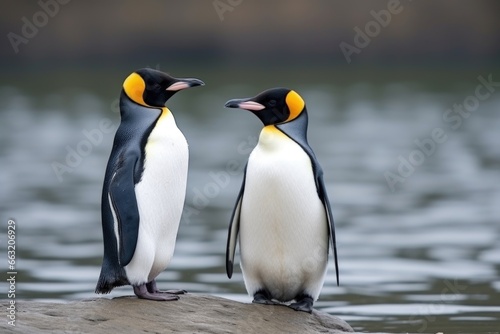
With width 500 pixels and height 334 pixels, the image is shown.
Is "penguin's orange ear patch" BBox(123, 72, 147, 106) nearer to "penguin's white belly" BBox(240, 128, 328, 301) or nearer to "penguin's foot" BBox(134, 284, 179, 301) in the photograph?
"penguin's white belly" BBox(240, 128, 328, 301)

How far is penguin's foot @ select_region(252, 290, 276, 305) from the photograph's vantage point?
20.7ft

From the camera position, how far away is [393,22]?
Result: 35.9m

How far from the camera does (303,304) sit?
6.25 m

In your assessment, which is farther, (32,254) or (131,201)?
(32,254)

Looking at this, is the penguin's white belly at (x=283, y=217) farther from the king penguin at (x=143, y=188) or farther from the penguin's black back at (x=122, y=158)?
the penguin's black back at (x=122, y=158)

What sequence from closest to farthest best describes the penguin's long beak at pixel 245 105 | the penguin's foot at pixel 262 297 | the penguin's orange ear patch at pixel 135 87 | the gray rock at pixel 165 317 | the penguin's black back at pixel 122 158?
the gray rock at pixel 165 317 < the penguin's black back at pixel 122 158 < the penguin's orange ear patch at pixel 135 87 < the penguin's long beak at pixel 245 105 < the penguin's foot at pixel 262 297

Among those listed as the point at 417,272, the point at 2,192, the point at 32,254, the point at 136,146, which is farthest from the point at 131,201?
→ the point at 2,192

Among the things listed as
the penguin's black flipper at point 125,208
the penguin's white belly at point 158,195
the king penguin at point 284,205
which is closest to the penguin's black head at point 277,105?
the king penguin at point 284,205

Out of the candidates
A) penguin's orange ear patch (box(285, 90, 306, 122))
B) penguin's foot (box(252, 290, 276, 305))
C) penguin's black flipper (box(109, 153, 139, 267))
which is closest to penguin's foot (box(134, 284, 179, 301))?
penguin's black flipper (box(109, 153, 139, 267))

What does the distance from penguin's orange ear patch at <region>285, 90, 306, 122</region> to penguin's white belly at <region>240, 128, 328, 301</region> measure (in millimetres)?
147

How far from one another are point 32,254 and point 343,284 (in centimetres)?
304

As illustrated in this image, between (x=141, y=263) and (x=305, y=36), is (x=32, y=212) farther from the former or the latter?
(x=305, y=36)

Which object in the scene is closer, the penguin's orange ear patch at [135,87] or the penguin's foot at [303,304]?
the penguin's orange ear patch at [135,87]

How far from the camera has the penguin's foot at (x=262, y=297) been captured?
630 cm
